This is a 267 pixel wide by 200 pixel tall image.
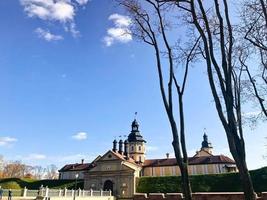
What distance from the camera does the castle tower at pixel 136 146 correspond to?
191 feet

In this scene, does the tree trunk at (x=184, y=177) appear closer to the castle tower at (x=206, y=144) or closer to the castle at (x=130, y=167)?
the castle at (x=130, y=167)

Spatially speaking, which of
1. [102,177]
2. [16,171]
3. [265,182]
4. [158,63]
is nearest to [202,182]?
[265,182]

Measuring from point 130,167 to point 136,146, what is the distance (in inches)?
574

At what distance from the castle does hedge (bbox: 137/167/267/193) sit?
8.34ft

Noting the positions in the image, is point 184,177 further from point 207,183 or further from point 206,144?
point 206,144

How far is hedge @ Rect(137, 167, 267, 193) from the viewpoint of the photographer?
3466cm

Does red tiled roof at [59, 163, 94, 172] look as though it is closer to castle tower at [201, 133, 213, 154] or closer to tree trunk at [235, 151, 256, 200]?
castle tower at [201, 133, 213, 154]

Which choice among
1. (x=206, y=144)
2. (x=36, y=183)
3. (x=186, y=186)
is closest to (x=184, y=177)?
(x=186, y=186)

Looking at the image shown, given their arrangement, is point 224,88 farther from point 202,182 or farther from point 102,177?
point 102,177

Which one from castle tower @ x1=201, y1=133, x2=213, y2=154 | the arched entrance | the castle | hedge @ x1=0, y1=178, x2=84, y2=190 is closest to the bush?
hedge @ x1=0, y1=178, x2=84, y2=190

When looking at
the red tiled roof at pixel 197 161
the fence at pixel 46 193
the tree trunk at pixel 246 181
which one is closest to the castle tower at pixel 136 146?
the red tiled roof at pixel 197 161

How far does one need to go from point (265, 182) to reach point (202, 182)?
8.10 metres

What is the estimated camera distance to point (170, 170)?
5203 cm

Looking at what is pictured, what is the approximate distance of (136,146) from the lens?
58469mm
